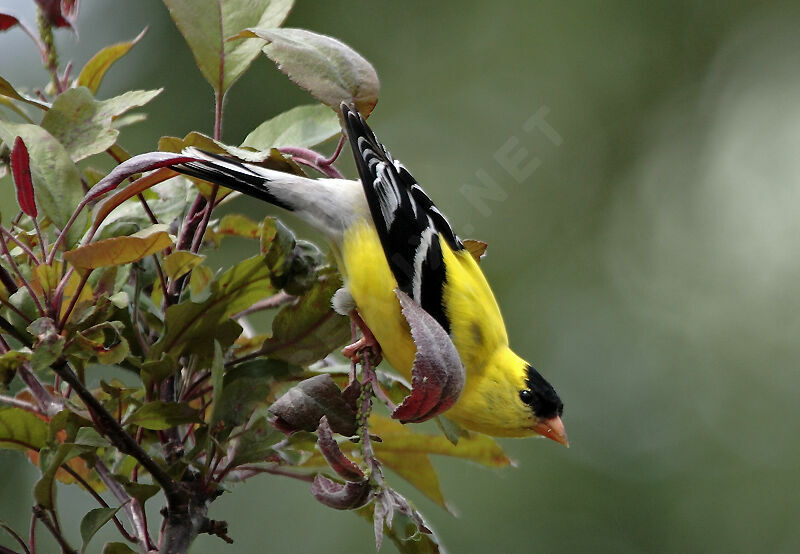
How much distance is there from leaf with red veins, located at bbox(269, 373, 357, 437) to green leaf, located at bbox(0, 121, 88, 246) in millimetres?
406

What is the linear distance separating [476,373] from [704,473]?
3.66m

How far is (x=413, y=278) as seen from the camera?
1.80m

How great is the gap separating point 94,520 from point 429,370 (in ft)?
1.93

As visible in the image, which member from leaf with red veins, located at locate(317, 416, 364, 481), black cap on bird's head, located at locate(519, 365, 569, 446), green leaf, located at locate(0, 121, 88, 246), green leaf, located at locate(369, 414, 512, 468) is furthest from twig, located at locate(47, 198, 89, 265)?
black cap on bird's head, located at locate(519, 365, 569, 446)

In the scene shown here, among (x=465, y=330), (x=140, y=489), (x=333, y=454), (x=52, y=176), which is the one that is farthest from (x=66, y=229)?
(x=465, y=330)

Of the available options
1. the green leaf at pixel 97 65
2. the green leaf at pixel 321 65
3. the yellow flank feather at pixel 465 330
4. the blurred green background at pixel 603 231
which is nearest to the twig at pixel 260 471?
the yellow flank feather at pixel 465 330

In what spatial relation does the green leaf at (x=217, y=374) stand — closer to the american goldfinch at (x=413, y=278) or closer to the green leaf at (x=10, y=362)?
the green leaf at (x=10, y=362)

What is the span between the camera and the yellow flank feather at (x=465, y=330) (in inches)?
68.9

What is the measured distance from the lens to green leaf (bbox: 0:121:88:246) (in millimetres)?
1302

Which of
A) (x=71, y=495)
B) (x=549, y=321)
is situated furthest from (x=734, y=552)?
(x=71, y=495)

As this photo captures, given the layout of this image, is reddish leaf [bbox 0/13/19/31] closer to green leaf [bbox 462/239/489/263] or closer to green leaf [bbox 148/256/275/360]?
green leaf [bbox 148/256/275/360]

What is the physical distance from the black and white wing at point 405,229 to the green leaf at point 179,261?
0.51 metres

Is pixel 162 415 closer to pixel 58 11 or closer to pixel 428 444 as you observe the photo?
pixel 428 444

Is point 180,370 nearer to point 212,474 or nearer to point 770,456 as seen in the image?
point 212,474
